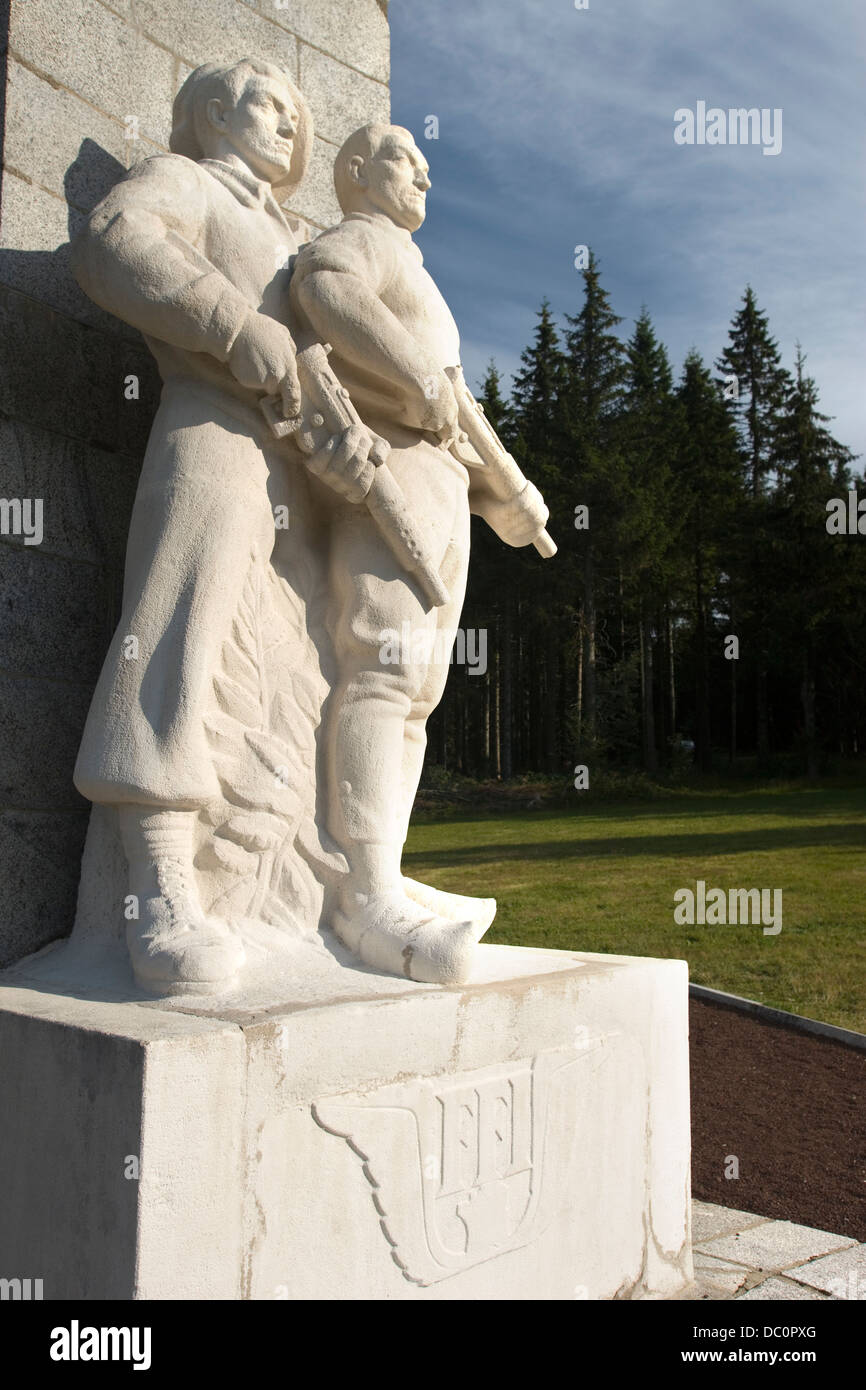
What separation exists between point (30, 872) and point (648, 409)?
2903 cm

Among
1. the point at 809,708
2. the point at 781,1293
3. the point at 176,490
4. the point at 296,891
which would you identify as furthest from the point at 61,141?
the point at 809,708

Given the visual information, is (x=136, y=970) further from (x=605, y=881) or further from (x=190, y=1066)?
(x=605, y=881)

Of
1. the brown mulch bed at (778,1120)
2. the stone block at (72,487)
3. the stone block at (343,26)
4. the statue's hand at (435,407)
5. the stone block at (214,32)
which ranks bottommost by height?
the brown mulch bed at (778,1120)

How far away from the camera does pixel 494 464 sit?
11.3 feet

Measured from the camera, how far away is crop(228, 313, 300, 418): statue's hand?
2729 mm

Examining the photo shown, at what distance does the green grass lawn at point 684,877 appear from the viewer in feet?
29.0

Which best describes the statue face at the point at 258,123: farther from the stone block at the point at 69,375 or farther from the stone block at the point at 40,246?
the stone block at the point at 69,375

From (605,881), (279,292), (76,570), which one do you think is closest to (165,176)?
(279,292)

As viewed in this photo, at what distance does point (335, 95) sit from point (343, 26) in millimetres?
301

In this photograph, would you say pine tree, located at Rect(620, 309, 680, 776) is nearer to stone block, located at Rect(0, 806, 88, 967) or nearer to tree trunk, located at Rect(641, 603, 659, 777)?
tree trunk, located at Rect(641, 603, 659, 777)

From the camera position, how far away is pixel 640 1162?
3125 mm

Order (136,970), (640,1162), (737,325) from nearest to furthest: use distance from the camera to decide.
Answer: (136,970)
(640,1162)
(737,325)

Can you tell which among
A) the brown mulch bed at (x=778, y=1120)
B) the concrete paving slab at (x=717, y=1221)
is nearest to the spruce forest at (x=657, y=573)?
the brown mulch bed at (x=778, y=1120)

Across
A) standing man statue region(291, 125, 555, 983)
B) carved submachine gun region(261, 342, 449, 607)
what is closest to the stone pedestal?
standing man statue region(291, 125, 555, 983)
